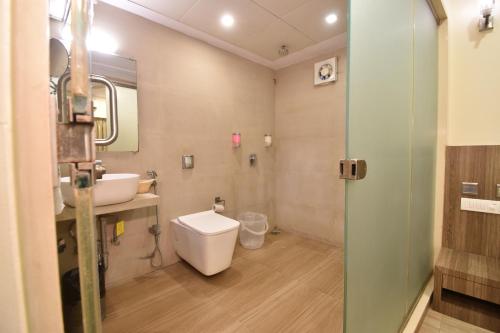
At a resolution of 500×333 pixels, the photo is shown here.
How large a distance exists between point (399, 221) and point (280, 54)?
7.74ft

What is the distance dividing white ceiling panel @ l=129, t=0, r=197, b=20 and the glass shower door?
5.26ft

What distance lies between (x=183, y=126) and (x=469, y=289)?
8.58 ft

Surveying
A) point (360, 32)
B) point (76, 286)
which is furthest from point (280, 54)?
point (76, 286)

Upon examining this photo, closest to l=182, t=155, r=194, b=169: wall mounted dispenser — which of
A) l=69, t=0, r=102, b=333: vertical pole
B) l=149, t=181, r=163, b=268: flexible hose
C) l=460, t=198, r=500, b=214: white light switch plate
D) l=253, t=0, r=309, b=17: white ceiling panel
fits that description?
l=149, t=181, r=163, b=268: flexible hose

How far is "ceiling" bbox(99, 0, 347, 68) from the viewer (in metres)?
1.85

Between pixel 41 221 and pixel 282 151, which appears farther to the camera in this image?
pixel 282 151

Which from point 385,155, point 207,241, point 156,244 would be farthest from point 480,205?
point 156,244

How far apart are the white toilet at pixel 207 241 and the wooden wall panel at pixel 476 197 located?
1756mm

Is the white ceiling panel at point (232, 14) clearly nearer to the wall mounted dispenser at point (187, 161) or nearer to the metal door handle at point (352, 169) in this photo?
the wall mounted dispenser at point (187, 161)

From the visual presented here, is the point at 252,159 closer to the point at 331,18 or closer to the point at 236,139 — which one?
the point at 236,139

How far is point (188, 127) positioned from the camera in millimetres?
2326

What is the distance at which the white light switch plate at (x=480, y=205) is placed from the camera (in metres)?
1.56

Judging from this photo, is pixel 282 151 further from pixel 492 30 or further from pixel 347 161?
pixel 347 161

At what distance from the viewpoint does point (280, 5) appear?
1.88 metres
